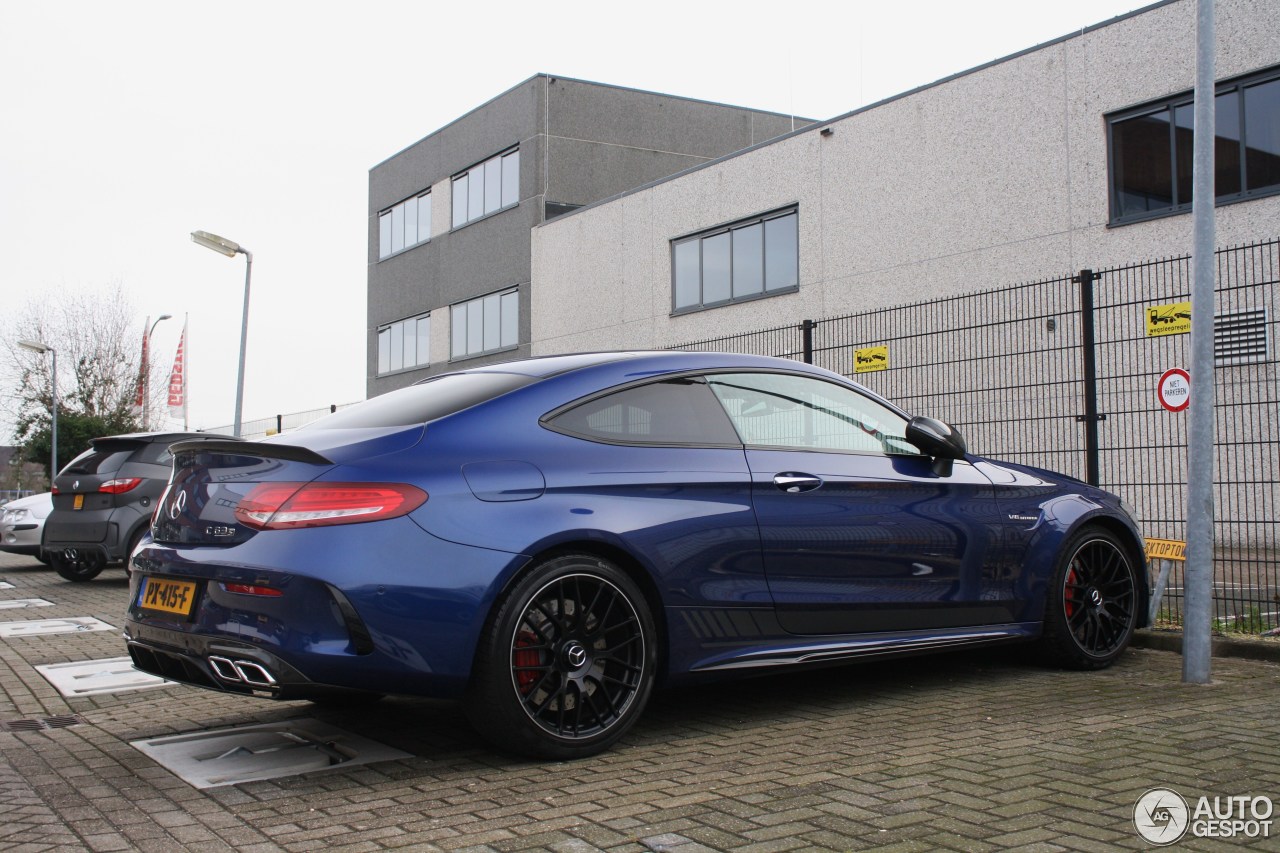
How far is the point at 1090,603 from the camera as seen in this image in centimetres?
610

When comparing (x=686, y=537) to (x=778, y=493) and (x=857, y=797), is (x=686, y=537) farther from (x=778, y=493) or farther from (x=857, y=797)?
(x=857, y=797)

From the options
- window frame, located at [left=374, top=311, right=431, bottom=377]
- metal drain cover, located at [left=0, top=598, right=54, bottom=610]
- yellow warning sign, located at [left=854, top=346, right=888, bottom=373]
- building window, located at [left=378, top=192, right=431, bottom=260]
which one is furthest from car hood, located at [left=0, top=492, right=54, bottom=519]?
building window, located at [left=378, top=192, right=431, bottom=260]

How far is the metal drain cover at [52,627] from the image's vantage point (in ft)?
27.9

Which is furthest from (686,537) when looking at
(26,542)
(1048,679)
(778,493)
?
(26,542)

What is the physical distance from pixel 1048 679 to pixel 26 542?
1290 cm

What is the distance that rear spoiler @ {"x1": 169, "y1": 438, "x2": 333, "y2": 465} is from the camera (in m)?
4.07

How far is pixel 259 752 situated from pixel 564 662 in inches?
49.9

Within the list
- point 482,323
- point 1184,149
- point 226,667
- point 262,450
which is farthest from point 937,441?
point 482,323

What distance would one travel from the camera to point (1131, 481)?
9234mm

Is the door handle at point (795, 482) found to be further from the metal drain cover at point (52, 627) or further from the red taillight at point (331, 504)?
the metal drain cover at point (52, 627)

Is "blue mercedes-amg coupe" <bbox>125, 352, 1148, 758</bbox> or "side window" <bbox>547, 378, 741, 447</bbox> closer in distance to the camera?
"blue mercedes-amg coupe" <bbox>125, 352, 1148, 758</bbox>

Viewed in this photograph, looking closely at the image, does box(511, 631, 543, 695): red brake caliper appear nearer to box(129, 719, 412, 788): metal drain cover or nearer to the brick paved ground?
the brick paved ground

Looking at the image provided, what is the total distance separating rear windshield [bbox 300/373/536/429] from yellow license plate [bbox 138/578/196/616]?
831mm

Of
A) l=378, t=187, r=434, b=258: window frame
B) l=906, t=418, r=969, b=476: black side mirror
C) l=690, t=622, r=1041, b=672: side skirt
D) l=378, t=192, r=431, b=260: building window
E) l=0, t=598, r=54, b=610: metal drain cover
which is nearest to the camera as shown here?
l=690, t=622, r=1041, b=672: side skirt
